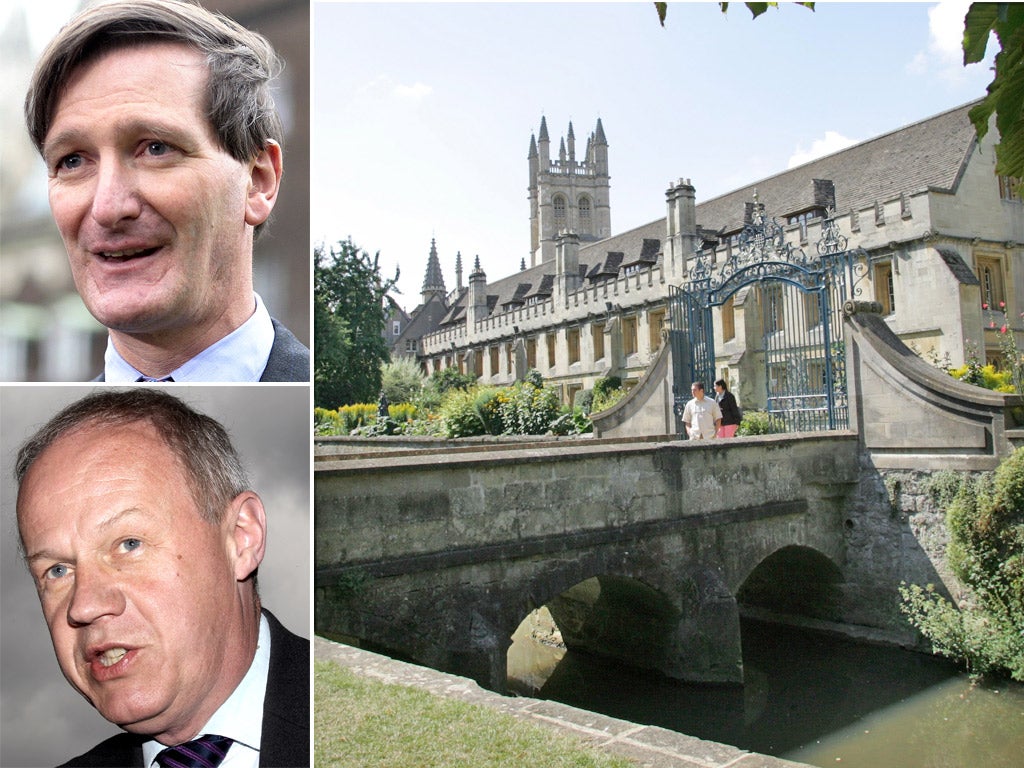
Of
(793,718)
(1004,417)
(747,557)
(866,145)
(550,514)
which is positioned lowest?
(793,718)

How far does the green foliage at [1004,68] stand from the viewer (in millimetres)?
2070

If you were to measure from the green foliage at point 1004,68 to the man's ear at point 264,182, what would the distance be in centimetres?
200

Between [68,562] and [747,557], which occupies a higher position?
[68,562]

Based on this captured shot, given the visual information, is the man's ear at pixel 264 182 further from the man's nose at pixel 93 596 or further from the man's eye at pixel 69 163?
the man's nose at pixel 93 596

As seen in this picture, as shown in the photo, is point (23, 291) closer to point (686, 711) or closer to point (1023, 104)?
point (1023, 104)

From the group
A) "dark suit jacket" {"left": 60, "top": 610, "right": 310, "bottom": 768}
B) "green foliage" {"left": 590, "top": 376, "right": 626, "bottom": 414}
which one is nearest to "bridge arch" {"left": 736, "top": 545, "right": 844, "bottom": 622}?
"dark suit jacket" {"left": 60, "top": 610, "right": 310, "bottom": 768}

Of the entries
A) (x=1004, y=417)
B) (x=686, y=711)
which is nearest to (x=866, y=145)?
(x=1004, y=417)

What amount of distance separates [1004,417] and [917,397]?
3.59 feet

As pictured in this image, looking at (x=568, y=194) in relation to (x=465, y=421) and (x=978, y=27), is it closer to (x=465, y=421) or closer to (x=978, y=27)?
(x=465, y=421)

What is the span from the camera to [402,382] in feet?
141

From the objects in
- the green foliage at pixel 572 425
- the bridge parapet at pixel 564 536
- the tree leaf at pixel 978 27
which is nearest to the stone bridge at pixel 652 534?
the bridge parapet at pixel 564 536

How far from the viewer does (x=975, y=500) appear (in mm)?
10211

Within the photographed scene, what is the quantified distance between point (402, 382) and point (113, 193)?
40551 millimetres

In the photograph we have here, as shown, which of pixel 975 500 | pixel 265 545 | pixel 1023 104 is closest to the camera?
pixel 1023 104
